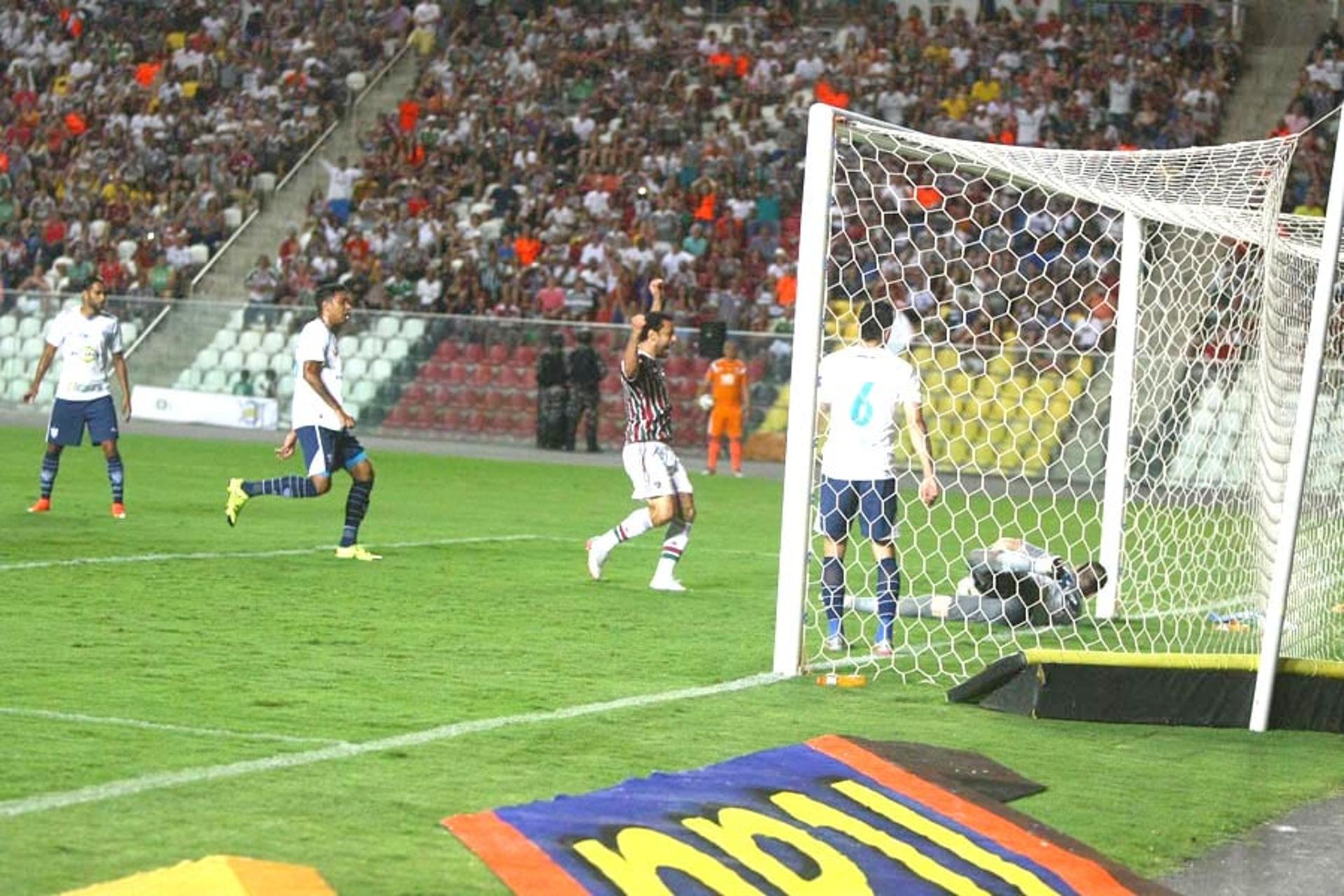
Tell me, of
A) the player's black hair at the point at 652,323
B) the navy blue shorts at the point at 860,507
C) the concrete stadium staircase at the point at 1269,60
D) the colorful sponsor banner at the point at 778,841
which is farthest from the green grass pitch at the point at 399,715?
the concrete stadium staircase at the point at 1269,60

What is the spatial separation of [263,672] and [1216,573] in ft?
23.4

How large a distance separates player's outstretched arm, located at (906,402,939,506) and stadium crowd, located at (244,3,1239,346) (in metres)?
20.6

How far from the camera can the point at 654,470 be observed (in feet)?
45.9

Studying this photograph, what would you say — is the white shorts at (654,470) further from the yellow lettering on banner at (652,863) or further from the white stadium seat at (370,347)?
the white stadium seat at (370,347)

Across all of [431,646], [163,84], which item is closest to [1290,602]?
[431,646]

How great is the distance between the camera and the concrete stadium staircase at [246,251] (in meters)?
33.6

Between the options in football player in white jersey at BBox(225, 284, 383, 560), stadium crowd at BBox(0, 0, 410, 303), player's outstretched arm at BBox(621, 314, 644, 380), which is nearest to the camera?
player's outstretched arm at BBox(621, 314, 644, 380)

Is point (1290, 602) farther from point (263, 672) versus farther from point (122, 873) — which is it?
point (122, 873)

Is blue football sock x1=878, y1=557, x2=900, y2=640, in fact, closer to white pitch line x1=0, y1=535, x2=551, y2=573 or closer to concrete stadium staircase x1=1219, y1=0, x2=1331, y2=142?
white pitch line x1=0, y1=535, x2=551, y2=573

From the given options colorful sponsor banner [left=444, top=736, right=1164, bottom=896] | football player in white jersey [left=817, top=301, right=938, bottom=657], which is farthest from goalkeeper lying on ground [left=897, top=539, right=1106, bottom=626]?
colorful sponsor banner [left=444, top=736, right=1164, bottom=896]

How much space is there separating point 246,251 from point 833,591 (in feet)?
91.9

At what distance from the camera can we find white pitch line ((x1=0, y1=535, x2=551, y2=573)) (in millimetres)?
13609

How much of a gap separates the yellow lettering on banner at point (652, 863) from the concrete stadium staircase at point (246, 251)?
2785cm

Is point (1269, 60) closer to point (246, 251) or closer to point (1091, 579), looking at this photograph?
point (246, 251)
